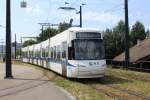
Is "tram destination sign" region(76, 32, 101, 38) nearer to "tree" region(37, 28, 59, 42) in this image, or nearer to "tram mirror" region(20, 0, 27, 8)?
"tram mirror" region(20, 0, 27, 8)

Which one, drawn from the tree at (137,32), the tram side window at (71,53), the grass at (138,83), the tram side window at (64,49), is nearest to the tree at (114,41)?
the tree at (137,32)

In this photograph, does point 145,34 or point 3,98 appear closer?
point 3,98

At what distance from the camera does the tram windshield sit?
25.7m

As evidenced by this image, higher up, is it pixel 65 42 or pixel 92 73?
pixel 65 42

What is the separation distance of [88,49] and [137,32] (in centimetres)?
7899

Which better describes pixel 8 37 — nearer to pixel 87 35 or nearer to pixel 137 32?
pixel 87 35

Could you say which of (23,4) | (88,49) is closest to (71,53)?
(88,49)

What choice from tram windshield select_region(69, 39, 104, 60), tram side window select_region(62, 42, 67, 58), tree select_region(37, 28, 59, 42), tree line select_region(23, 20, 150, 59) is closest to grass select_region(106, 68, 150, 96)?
tram windshield select_region(69, 39, 104, 60)

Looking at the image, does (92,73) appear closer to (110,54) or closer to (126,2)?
(126,2)

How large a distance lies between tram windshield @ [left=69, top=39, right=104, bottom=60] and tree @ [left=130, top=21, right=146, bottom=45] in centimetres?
7527

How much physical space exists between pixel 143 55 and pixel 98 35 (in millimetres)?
28132

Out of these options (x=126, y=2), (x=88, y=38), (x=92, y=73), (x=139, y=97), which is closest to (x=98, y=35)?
(x=88, y=38)

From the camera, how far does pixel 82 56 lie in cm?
2569

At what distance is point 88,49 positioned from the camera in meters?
25.8
